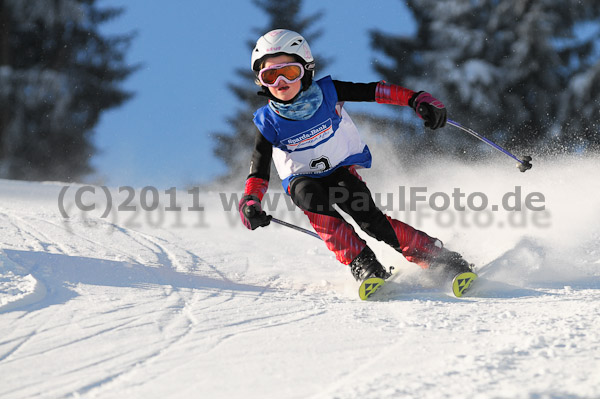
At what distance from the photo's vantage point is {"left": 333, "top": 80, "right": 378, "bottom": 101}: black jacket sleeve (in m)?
3.99

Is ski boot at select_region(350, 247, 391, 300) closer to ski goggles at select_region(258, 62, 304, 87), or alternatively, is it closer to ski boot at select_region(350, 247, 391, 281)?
ski boot at select_region(350, 247, 391, 281)

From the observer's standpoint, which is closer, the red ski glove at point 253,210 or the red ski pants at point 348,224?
the red ski glove at point 253,210

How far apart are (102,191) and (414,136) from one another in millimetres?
9915

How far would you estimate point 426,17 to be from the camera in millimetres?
17828

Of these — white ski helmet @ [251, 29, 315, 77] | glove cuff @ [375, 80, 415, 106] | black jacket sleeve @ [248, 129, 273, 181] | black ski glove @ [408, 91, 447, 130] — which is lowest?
black jacket sleeve @ [248, 129, 273, 181]

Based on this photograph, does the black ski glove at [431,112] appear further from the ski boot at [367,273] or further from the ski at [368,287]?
the ski at [368,287]

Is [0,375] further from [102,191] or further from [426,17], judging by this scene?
[426,17]

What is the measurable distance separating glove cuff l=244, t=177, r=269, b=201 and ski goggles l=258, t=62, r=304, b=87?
0.59 meters

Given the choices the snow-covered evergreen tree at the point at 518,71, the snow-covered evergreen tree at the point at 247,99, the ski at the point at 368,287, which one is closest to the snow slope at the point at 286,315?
the ski at the point at 368,287

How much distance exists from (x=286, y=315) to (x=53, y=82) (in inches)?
683

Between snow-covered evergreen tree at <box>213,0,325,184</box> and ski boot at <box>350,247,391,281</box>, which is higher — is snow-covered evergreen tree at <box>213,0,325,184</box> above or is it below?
above

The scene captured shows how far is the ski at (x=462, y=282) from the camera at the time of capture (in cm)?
355

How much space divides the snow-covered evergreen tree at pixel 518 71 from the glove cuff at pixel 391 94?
483 inches

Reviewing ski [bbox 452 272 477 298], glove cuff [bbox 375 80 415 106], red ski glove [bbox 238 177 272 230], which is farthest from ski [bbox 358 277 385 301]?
glove cuff [bbox 375 80 415 106]
